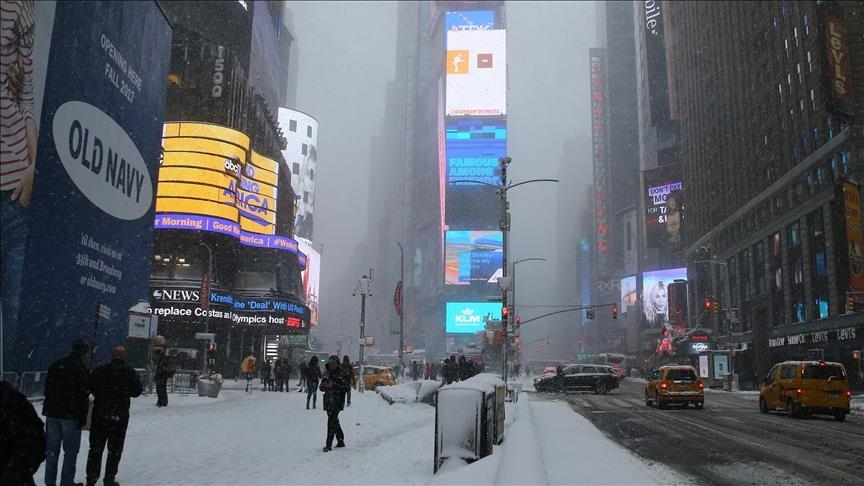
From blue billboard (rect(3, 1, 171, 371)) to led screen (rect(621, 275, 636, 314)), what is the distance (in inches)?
→ 5008

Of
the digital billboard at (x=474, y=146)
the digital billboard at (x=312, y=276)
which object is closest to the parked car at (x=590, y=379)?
the digital billboard at (x=312, y=276)

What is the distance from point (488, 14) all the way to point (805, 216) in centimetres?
13718

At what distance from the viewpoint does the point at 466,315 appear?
6029 inches

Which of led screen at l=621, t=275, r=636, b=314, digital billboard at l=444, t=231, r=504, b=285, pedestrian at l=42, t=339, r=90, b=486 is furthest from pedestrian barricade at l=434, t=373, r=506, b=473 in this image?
digital billboard at l=444, t=231, r=504, b=285

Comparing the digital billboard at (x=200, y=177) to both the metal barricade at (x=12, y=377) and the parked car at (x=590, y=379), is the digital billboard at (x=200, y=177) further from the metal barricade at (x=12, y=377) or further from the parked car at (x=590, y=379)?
the metal barricade at (x=12, y=377)

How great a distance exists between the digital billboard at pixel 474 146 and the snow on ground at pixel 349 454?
476 ft

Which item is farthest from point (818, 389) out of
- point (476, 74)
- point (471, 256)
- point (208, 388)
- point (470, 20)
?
point (470, 20)

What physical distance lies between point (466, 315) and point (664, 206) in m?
49.6

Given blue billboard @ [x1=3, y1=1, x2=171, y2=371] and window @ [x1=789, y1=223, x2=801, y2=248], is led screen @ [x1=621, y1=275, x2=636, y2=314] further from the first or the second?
blue billboard @ [x1=3, y1=1, x2=171, y2=371]

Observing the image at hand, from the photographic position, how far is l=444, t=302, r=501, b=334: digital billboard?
152 m

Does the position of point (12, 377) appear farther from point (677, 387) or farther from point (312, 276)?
point (312, 276)

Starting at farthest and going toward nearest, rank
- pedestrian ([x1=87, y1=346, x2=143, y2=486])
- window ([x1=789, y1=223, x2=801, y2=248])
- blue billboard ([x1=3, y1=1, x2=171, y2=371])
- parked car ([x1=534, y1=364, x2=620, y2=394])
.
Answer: window ([x1=789, y1=223, x2=801, y2=248]), parked car ([x1=534, y1=364, x2=620, y2=394]), blue billboard ([x1=3, y1=1, x2=171, y2=371]), pedestrian ([x1=87, y1=346, x2=143, y2=486])

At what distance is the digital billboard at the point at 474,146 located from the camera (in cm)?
16250

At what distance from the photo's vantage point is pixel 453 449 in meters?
9.00
